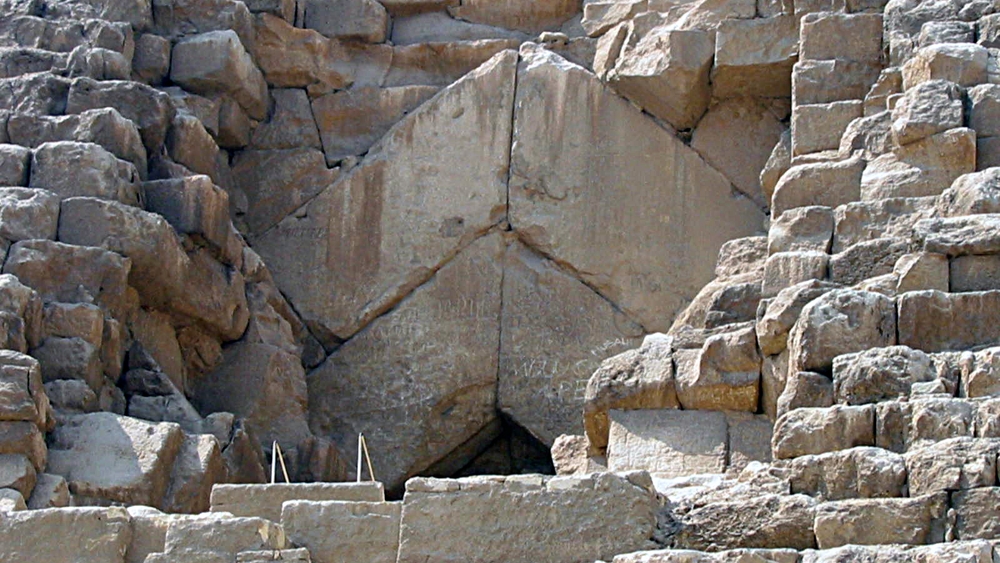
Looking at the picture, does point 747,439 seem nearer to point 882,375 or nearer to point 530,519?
point 882,375

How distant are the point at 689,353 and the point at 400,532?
2.87m

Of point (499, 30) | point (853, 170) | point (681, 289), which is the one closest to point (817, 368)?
point (853, 170)

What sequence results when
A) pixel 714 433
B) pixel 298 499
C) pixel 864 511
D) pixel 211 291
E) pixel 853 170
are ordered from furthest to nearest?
pixel 211 291 → pixel 853 170 → pixel 714 433 → pixel 298 499 → pixel 864 511

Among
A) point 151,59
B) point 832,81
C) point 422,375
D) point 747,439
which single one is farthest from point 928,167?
point 151,59

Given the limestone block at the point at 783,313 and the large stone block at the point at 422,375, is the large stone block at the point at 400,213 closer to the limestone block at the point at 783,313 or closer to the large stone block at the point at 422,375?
the large stone block at the point at 422,375

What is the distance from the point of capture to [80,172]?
19156mm

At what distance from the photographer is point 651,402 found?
17.3m

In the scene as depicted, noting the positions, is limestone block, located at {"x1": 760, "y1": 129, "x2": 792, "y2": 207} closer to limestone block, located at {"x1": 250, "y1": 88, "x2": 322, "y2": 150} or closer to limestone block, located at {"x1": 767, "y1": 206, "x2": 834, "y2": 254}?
limestone block, located at {"x1": 767, "y1": 206, "x2": 834, "y2": 254}

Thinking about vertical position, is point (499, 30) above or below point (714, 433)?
above

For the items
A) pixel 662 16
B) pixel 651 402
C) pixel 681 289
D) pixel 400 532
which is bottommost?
pixel 400 532

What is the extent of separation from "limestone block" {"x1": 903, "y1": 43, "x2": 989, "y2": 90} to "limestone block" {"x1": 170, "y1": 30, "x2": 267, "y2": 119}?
568 cm

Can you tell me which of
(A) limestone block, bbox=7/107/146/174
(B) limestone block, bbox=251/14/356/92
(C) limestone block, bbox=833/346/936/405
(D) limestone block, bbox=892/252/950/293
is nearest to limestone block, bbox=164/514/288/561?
(C) limestone block, bbox=833/346/936/405

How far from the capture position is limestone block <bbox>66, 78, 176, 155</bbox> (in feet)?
65.6

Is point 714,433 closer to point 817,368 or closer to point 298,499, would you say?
point 817,368
